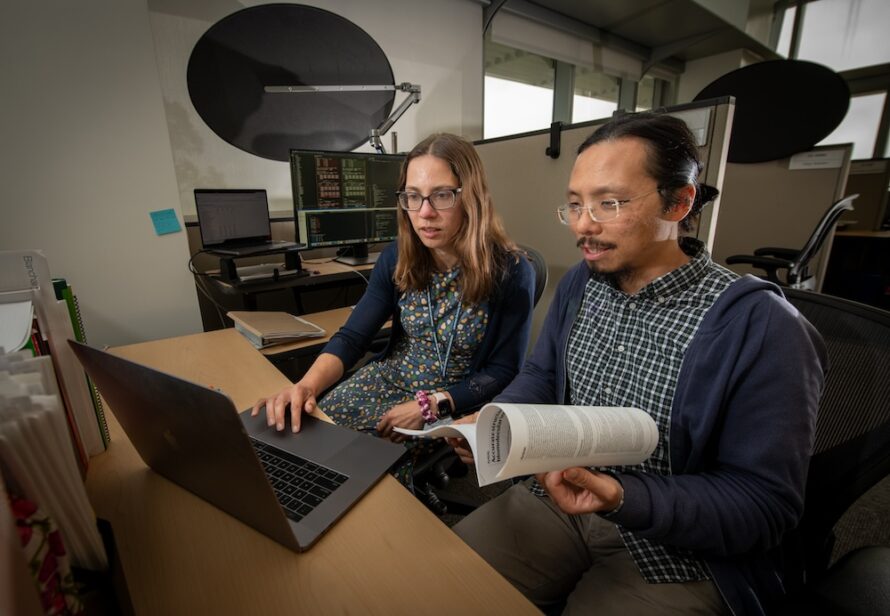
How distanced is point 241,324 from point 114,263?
52 cm

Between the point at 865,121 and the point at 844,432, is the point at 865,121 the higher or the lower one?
the higher one

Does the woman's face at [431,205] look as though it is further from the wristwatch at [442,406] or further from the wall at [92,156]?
the wall at [92,156]

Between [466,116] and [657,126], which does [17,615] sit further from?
[466,116]

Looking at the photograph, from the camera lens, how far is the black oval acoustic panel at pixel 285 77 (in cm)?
203

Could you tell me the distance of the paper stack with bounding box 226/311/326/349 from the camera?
134cm

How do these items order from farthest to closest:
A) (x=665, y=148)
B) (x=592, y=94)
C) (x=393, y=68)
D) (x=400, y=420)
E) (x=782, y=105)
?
1. (x=592, y=94)
2. (x=393, y=68)
3. (x=782, y=105)
4. (x=400, y=420)
5. (x=665, y=148)

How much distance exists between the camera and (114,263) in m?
1.44

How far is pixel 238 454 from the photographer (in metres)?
0.45

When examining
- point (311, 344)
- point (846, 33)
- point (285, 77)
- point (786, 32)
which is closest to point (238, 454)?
point (311, 344)

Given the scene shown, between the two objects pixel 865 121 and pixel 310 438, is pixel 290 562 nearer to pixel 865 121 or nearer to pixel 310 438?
pixel 310 438

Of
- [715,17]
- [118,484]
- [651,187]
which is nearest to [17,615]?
[118,484]

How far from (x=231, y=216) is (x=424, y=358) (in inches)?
41.0

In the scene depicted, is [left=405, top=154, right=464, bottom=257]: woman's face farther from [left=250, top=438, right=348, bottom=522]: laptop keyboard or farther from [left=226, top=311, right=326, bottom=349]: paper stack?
[left=250, top=438, right=348, bottom=522]: laptop keyboard

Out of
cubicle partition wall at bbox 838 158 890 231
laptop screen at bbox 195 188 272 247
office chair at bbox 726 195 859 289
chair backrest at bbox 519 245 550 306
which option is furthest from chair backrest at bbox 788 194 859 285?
laptop screen at bbox 195 188 272 247
